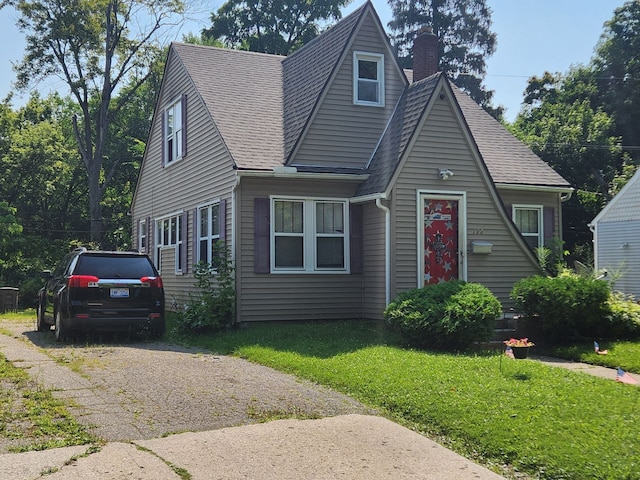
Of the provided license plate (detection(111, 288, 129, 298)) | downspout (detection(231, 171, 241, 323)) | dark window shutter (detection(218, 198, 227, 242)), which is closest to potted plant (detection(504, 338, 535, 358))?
downspout (detection(231, 171, 241, 323))

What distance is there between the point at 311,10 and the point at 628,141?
71.8 ft

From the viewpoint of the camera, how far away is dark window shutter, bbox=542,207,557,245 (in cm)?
1772

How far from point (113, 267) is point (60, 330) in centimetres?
146

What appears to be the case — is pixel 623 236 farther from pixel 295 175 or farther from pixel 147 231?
pixel 147 231

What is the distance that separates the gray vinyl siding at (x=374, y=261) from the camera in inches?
546

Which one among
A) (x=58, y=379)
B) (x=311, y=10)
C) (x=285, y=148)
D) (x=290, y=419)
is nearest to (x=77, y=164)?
(x=311, y=10)

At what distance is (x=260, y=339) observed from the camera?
11844 mm

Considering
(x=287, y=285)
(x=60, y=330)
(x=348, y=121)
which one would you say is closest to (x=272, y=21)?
(x=348, y=121)

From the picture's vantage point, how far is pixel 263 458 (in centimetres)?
526

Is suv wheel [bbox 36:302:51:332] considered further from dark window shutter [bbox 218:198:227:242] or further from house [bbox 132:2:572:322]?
dark window shutter [bbox 218:198:227:242]

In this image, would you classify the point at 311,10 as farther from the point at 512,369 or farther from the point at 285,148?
the point at 512,369

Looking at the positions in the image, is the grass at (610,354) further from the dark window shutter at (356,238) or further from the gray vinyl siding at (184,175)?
the gray vinyl siding at (184,175)

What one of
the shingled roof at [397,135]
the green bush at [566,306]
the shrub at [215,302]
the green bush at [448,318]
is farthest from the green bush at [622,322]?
the shrub at [215,302]

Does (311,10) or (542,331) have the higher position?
(311,10)
